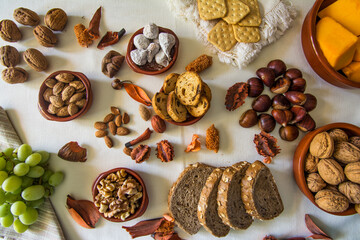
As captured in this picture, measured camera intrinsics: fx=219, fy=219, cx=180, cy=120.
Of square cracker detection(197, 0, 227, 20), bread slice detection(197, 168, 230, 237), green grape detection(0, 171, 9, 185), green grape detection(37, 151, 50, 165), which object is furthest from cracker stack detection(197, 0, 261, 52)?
green grape detection(0, 171, 9, 185)

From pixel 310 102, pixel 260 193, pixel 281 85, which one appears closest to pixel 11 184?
pixel 260 193

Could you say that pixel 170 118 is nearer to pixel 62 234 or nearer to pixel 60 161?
pixel 60 161

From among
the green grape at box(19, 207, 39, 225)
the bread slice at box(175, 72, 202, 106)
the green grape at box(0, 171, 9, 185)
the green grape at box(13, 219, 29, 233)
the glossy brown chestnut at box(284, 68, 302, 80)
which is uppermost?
the bread slice at box(175, 72, 202, 106)

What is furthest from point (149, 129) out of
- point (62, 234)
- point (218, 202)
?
point (62, 234)

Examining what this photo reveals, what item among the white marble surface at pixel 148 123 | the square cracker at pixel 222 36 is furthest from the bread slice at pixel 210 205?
the square cracker at pixel 222 36

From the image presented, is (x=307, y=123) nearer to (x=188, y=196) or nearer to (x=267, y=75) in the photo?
Answer: (x=267, y=75)

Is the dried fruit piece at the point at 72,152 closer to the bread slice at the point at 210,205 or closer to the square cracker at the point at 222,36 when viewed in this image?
the bread slice at the point at 210,205

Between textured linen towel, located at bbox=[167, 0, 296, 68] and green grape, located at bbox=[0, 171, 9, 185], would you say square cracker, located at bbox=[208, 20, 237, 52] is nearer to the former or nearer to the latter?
textured linen towel, located at bbox=[167, 0, 296, 68]
